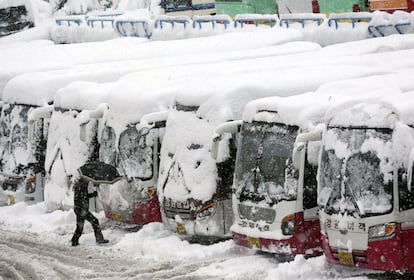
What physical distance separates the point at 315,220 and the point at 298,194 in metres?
0.49

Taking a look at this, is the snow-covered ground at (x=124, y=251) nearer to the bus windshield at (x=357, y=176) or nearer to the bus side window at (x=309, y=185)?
the bus side window at (x=309, y=185)

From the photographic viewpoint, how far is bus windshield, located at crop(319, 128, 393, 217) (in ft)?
41.9

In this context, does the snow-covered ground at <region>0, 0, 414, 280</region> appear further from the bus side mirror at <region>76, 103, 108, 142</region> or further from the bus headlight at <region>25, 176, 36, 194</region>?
the bus side mirror at <region>76, 103, 108, 142</region>

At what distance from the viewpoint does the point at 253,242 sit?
14648 millimetres

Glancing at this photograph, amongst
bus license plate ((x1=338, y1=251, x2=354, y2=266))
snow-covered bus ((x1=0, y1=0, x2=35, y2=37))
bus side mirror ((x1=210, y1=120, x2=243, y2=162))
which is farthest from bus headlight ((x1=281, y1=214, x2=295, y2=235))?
snow-covered bus ((x1=0, y1=0, x2=35, y2=37))

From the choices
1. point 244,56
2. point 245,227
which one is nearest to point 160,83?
point 245,227

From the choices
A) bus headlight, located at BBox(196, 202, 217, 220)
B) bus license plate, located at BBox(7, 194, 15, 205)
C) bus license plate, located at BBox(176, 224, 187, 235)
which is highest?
bus headlight, located at BBox(196, 202, 217, 220)

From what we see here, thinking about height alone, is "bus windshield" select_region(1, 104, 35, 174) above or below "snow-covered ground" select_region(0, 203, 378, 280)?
above

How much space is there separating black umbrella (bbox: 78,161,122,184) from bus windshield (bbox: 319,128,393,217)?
4203mm

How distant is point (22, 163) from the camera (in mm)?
20297

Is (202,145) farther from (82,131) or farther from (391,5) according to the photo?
(391,5)

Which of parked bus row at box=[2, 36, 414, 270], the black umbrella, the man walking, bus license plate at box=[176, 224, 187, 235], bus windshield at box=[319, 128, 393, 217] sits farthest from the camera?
the man walking

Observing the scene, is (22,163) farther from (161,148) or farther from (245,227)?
(245,227)

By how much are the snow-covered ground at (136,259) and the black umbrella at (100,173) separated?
3.80 feet
